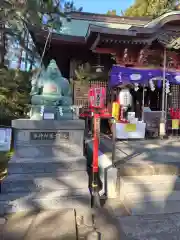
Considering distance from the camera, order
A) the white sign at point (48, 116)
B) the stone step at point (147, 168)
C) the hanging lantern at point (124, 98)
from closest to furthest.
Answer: the white sign at point (48, 116) < the stone step at point (147, 168) < the hanging lantern at point (124, 98)

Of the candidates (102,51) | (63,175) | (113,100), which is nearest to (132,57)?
(102,51)

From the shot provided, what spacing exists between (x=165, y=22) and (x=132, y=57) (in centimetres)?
177

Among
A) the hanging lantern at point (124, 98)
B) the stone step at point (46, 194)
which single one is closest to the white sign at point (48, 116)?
the stone step at point (46, 194)

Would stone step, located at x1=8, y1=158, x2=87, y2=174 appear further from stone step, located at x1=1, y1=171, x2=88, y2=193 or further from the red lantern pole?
the red lantern pole

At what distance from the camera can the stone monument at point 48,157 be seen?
3939mm

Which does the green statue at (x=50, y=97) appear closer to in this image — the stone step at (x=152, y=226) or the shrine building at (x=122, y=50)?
the stone step at (x=152, y=226)

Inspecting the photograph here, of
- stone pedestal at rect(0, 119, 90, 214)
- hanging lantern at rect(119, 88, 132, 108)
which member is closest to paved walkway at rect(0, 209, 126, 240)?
stone pedestal at rect(0, 119, 90, 214)

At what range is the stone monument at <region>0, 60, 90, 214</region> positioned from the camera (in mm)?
3939

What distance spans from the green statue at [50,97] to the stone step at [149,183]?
171cm

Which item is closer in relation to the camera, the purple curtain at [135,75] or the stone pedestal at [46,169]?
the stone pedestal at [46,169]

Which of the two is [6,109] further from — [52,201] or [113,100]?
[52,201]

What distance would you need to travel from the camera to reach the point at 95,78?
9.91 m

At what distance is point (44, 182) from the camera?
4074mm

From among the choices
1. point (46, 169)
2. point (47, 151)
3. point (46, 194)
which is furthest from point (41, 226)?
point (47, 151)
